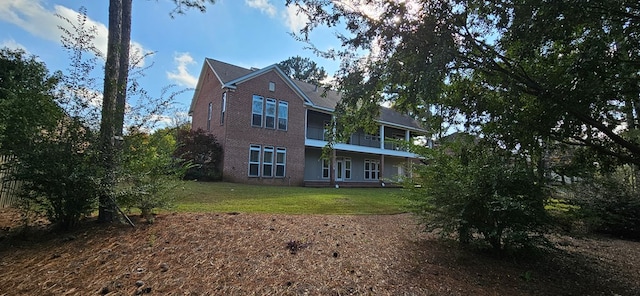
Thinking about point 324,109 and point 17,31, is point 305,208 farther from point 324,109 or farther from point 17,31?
point 324,109

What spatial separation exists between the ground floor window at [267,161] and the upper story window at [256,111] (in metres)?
1.42

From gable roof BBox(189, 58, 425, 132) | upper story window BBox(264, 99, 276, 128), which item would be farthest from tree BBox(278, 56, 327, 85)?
upper story window BBox(264, 99, 276, 128)

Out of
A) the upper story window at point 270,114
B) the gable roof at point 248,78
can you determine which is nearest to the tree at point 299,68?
the gable roof at point 248,78

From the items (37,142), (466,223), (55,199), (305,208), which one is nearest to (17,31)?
(37,142)

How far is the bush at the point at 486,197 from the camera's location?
3.94 meters

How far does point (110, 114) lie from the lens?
4.49 meters

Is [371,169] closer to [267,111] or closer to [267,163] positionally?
[267,163]

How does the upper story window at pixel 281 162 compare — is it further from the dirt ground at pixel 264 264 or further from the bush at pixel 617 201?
the bush at pixel 617 201

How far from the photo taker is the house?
1725 cm

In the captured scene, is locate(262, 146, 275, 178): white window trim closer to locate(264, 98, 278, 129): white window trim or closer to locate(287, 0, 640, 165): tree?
locate(264, 98, 278, 129): white window trim

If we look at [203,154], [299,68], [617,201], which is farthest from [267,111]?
[299,68]

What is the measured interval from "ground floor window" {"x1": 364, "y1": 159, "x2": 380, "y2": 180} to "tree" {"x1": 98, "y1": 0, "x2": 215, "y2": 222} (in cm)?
2145

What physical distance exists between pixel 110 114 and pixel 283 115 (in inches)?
588

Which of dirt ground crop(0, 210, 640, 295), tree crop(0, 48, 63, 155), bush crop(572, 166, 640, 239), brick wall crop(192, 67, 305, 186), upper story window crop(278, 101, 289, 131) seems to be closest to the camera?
dirt ground crop(0, 210, 640, 295)
